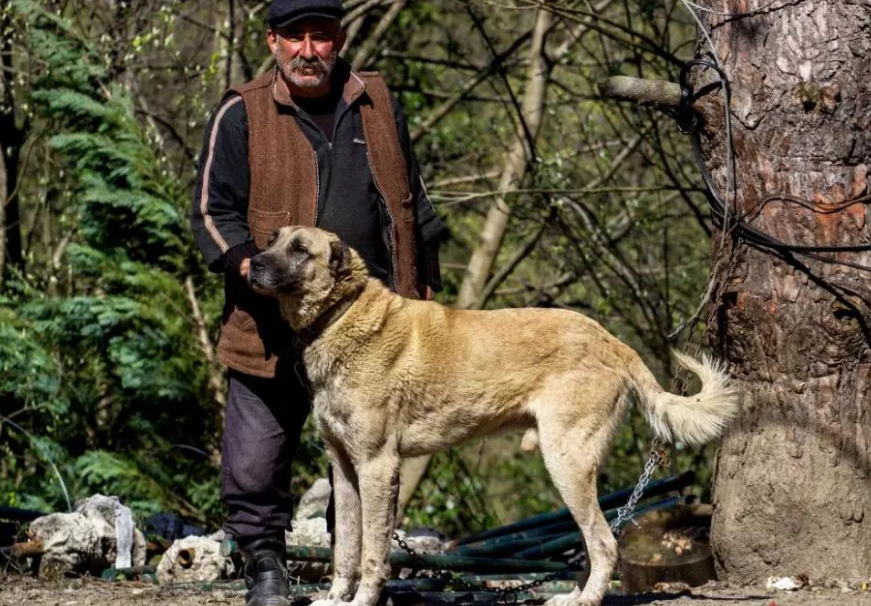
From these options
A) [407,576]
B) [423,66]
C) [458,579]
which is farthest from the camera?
[423,66]

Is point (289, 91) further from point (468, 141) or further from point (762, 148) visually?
point (468, 141)

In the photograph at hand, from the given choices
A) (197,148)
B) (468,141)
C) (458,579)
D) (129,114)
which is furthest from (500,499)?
(458,579)

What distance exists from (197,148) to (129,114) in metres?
1.70

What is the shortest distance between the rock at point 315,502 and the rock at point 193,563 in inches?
60.6

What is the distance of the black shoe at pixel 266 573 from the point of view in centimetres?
553

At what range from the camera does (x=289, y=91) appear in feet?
18.5

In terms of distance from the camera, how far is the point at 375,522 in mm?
5402

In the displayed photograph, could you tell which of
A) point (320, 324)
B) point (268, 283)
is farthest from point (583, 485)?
point (268, 283)

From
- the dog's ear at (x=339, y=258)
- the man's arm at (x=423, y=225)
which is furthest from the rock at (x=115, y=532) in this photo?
the dog's ear at (x=339, y=258)

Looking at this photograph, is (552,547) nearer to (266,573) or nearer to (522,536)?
(522,536)

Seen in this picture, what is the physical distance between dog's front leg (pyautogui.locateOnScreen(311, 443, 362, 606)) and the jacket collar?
1.53 meters

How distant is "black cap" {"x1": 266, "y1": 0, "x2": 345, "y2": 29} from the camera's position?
547cm

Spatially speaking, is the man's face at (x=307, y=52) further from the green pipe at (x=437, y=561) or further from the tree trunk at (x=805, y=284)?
the green pipe at (x=437, y=561)

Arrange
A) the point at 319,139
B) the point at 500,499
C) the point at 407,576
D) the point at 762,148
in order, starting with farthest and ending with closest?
the point at 500,499
the point at 407,576
the point at 762,148
the point at 319,139
